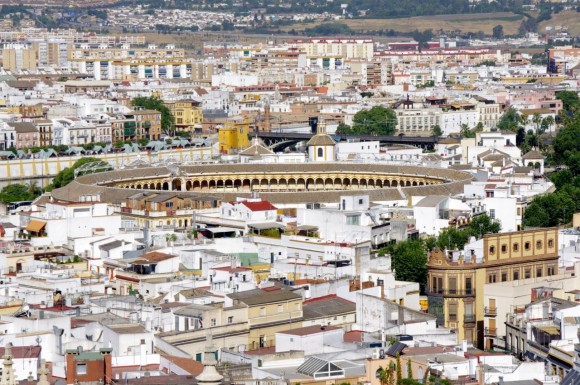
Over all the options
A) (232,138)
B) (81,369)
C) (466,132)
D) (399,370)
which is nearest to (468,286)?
(399,370)

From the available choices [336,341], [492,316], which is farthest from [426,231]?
[336,341]

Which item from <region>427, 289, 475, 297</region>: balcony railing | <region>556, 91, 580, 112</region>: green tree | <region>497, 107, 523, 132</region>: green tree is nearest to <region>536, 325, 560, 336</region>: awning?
<region>427, 289, 475, 297</region>: balcony railing

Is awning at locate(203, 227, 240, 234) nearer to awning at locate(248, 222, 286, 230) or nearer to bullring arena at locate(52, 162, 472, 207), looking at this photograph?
awning at locate(248, 222, 286, 230)

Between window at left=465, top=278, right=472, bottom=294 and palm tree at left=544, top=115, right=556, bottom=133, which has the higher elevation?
window at left=465, top=278, right=472, bottom=294

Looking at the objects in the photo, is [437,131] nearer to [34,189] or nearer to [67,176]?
[67,176]

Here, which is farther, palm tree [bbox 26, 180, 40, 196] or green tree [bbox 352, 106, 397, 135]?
green tree [bbox 352, 106, 397, 135]
